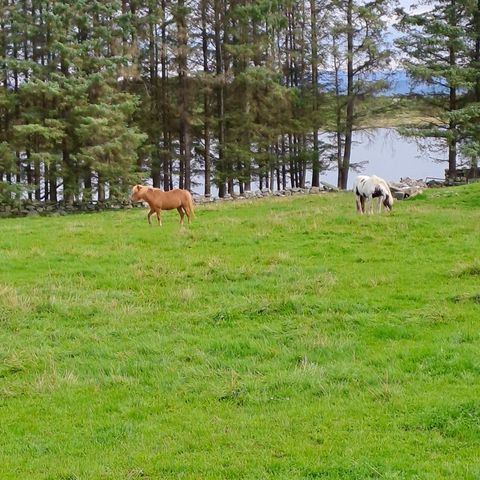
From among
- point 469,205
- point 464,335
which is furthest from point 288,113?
point 464,335

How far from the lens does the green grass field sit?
5352 millimetres

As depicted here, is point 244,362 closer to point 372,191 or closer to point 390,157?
point 372,191

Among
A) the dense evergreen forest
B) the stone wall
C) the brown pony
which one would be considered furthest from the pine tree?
the brown pony

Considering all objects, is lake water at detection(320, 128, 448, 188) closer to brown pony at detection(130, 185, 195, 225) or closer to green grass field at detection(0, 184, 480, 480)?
brown pony at detection(130, 185, 195, 225)

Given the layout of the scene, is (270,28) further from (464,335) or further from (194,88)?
(464,335)

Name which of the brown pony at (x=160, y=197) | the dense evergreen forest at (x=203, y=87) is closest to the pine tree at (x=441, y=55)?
the dense evergreen forest at (x=203, y=87)

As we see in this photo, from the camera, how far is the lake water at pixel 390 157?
39.3m

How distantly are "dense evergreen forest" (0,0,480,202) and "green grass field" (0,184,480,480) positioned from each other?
16.4 meters

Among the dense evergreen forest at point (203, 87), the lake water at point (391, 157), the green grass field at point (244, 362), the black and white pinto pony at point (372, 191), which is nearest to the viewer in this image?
the green grass field at point (244, 362)

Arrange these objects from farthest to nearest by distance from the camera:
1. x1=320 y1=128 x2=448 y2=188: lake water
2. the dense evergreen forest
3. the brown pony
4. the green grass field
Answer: x1=320 y1=128 x2=448 y2=188: lake water < the dense evergreen forest < the brown pony < the green grass field

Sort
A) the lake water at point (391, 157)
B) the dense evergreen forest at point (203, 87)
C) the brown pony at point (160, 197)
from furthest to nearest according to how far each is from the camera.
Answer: the lake water at point (391, 157), the dense evergreen forest at point (203, 87), the brown pony at point (160, 197)

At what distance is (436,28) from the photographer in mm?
33938

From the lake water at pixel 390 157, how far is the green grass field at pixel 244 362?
2547 cm

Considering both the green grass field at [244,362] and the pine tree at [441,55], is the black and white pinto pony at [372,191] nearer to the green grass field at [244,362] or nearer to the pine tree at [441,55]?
the green grass field at [244,362]
